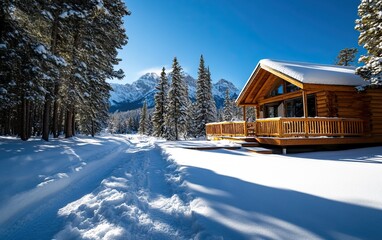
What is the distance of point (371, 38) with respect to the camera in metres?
11.8

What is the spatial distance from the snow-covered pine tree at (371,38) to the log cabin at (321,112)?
106 cm

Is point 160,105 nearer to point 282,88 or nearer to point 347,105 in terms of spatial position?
point 282,88

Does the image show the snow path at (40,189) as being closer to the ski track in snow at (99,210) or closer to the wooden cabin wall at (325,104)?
the ski track in snow at (99,210)

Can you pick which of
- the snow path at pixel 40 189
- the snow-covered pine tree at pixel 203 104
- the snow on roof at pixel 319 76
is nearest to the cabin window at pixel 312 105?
the snow on roof at pixel 319 76

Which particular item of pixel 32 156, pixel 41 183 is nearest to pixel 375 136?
pixel 41 183

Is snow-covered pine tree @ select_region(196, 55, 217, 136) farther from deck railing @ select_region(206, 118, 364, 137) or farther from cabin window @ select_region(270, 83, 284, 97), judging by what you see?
deck railing @ select_region(206, 118, 364, 137)

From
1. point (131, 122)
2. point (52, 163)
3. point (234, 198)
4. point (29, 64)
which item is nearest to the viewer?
point (234, 198)

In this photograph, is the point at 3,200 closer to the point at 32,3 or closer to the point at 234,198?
the point at 234,198

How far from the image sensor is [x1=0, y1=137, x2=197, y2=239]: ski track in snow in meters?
3.21

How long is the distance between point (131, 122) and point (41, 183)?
11244cm

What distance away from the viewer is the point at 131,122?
114 metres

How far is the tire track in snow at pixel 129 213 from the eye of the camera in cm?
313

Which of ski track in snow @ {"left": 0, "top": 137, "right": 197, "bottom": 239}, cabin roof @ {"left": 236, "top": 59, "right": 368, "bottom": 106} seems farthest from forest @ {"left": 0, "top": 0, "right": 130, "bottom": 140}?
cabin roof @ {"left": 236, "top": 59, "right": 368, "bottom": 106}

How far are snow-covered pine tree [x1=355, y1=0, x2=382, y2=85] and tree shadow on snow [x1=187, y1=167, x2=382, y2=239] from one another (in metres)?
10.6
